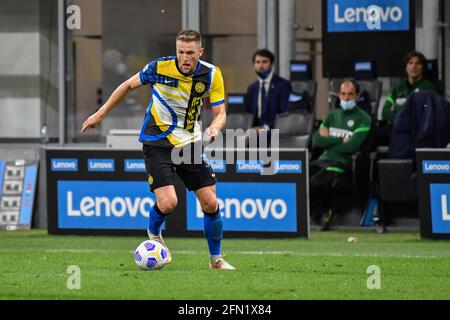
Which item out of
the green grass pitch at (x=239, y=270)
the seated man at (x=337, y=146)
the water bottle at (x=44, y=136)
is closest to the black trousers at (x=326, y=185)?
the seated man at (x=337, y=146)

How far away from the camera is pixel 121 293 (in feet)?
31.0

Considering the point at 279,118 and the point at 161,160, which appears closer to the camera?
the point at 161,160

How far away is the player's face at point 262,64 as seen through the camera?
1769 centimetres

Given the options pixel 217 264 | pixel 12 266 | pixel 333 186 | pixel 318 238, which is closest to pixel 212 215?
pixel 217 264

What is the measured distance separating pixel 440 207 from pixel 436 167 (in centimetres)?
48

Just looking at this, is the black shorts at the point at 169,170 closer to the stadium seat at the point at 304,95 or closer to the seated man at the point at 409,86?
the seated man at the point at 409,86

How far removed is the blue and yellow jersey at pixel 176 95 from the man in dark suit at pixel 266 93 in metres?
6.38

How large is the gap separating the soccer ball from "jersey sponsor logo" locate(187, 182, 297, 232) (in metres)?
4.32

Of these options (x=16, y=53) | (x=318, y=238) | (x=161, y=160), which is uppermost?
(x=16, y=53)

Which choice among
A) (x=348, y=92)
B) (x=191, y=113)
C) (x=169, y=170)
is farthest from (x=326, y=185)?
(x=169, y=170)

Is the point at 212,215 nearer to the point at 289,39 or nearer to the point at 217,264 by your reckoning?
the point at 217,264

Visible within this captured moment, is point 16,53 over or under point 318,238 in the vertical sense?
over
